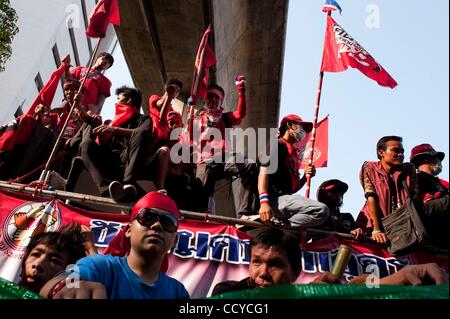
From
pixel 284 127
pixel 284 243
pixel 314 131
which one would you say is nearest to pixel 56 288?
pixel 284 243

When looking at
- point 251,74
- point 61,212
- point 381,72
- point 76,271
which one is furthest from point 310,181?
point 251,74

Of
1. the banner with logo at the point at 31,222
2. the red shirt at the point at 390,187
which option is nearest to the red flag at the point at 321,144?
the red shirt at the point at 390,187

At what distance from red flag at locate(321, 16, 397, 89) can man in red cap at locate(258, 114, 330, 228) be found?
1.13 metres

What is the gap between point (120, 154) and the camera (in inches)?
187

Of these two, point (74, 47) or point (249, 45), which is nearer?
point (249, 45)

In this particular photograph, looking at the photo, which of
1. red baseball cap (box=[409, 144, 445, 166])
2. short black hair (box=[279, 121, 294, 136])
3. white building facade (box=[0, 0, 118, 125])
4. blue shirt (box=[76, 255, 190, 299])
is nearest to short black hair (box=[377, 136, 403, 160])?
red baseball cap (box=[409, 144, 445, 166])

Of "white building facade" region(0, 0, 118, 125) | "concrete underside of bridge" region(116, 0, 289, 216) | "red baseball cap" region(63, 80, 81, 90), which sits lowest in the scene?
"red baseball cap" region(63, 80, 81, 90)

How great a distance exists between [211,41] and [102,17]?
4.30 metres

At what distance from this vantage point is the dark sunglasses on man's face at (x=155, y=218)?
98.0 inches

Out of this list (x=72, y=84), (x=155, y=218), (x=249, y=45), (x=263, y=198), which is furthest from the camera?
(x=249, y=45)

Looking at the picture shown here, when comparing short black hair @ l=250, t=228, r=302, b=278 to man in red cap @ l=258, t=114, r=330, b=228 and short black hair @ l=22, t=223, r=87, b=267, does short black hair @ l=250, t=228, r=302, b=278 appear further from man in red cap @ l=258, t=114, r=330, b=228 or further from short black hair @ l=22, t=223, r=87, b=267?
man in red cap @ l=258, t=114, r=330, b=228

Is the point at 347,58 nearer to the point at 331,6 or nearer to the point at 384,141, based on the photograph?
the point at 331,6

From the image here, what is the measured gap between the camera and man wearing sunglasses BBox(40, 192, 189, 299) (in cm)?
212

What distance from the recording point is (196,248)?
3867mm
